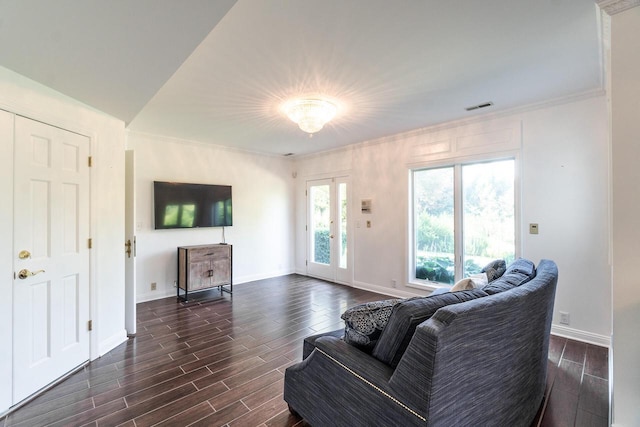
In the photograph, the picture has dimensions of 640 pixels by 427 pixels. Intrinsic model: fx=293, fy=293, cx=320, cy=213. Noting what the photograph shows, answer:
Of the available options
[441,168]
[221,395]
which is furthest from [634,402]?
[441,168]

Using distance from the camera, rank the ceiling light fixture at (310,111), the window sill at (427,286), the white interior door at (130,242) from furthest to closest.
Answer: the window sill at (427,286) → the white interior door at (130,242) → the ceiling light fixture at (310,111)

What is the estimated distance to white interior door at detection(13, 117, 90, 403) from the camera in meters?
2.16

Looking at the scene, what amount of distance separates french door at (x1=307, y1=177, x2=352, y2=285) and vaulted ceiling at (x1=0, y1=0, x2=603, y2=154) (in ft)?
7.92

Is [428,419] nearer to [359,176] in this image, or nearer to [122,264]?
[122,264]

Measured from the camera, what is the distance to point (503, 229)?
3678mm

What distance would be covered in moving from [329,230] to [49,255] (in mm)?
4291

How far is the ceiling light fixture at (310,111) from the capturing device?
3.14 meters

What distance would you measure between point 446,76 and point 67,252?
3692mm

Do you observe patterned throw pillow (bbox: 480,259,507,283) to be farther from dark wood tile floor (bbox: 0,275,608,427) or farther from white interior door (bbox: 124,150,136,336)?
white interior door (bbox: 124,150,136,336)

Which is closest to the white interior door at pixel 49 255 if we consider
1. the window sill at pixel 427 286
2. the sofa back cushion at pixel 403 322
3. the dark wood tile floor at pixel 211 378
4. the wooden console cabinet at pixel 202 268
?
the dark wood tile floor at pixel 211 378

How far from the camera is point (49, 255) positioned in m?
2.37

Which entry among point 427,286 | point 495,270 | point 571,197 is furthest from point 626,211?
point 427,286

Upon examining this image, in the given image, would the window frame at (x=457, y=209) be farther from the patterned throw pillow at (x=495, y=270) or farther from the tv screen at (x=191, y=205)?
the tv screen at (x=191, y=205)

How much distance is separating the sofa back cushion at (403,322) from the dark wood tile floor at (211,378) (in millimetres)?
929
